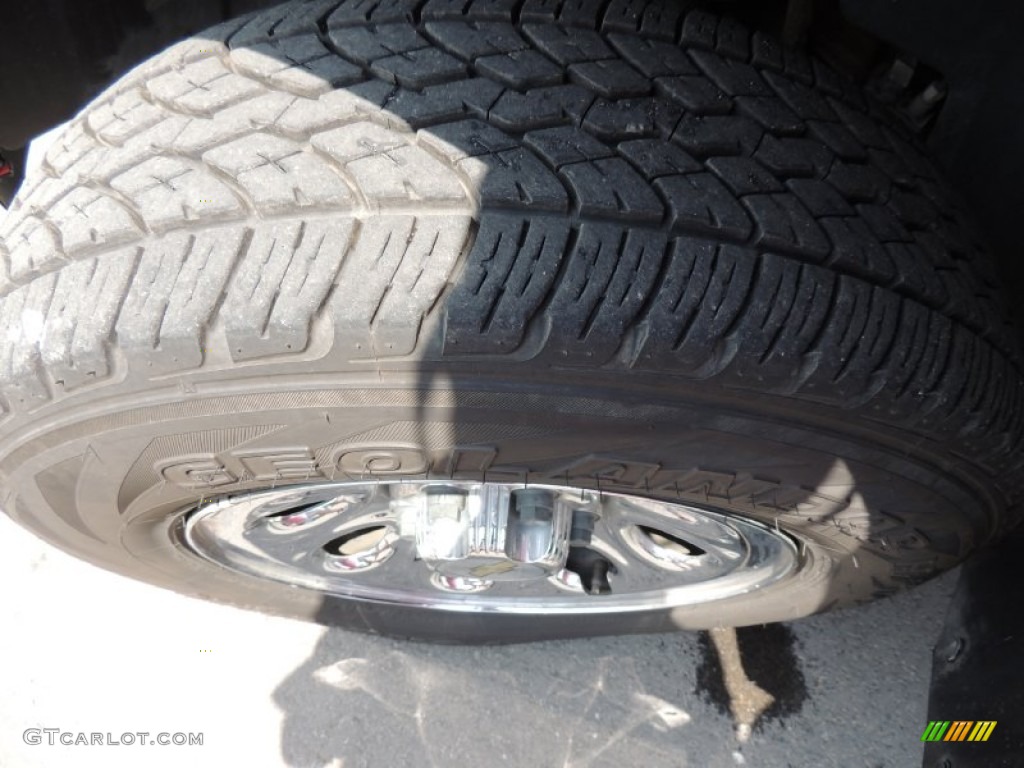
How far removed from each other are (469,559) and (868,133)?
1073 mm

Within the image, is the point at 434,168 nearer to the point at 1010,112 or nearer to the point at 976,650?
the point at 1010,112

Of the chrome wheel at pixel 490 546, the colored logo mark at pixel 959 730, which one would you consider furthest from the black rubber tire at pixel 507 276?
the colored logo mark at pixel 959 730

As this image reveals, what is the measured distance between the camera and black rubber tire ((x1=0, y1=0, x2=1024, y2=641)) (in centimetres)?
111

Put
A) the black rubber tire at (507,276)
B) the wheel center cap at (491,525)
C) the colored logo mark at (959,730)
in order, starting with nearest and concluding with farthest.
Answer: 1. the black rubber tire at (507,276)
2. the colored logo mark at (959,730)
3. the wheel center cap at (491,525)

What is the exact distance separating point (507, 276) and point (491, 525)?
2.48 feet

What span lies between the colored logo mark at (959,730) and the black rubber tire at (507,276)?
497 millimetres

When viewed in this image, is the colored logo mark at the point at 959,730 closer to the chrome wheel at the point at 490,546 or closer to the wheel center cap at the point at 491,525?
the chrome wheel at the point at 490,546

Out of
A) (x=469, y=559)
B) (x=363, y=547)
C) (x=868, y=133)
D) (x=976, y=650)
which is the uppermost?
(x=868, y=133)

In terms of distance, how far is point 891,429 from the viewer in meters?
1.24

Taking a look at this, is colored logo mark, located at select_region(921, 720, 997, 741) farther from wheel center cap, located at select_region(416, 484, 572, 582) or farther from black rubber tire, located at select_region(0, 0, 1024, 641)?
wheel center cap, located at select_region(416, 484, 572, 582)

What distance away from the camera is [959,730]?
1657mm

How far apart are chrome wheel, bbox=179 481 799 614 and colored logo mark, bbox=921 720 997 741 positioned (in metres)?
0.43

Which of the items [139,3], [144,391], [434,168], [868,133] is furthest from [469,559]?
[139,3]

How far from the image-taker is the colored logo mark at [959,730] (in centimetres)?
159
